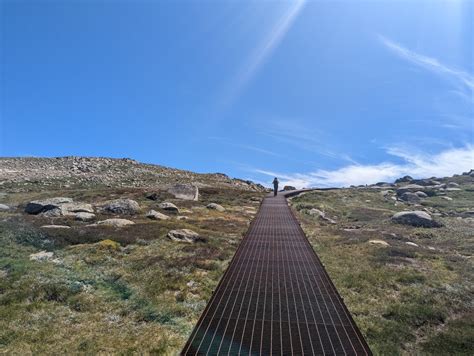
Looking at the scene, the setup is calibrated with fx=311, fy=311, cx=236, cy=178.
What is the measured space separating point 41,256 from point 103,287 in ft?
16.3

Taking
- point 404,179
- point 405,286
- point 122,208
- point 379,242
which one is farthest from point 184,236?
point 404,179

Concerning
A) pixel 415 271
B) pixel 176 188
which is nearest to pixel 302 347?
pixel 415 271

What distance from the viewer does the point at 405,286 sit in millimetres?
11500

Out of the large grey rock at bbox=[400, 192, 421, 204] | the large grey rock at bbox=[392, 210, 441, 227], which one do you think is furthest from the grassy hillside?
the large grey rock at bbox=[400, 192, 421, 204]

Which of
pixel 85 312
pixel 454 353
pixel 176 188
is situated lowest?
pixel 454 353

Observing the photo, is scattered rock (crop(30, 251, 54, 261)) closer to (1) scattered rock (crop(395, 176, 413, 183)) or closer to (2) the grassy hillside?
(2) the grassy hillside

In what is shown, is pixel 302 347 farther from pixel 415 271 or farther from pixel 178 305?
pixel 415 271

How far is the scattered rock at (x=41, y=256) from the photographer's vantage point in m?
13.0

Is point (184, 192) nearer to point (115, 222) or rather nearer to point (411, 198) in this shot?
point (115, 222)

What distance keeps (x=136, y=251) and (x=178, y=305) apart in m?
6.48

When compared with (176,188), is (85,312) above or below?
below

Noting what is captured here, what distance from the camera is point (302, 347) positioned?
7.06 m

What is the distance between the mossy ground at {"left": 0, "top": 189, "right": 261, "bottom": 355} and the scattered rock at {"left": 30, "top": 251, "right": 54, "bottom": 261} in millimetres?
Answer: 283

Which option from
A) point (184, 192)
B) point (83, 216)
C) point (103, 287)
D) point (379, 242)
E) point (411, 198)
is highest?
point (184, 192)
